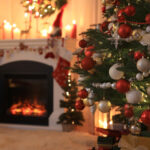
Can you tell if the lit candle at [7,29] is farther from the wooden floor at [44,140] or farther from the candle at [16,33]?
the wooden floor at [44,140]

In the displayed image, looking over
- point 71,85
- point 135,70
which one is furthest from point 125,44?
point 71,85

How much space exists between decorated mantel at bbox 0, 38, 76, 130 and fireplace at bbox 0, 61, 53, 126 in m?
0.08

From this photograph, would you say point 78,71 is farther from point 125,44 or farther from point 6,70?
point 6,70

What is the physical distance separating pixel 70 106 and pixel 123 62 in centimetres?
215

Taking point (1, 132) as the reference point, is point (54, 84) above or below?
above

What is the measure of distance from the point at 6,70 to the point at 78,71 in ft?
8.31

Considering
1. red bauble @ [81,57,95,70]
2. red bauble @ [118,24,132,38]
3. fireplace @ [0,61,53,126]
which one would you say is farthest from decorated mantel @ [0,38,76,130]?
red bauble @ [118,24,132,38]

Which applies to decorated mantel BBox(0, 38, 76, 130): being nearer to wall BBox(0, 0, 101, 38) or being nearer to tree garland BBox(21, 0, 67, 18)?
wall BBox(0, 0, 101, 38)

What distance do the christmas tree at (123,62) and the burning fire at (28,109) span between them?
2273mm

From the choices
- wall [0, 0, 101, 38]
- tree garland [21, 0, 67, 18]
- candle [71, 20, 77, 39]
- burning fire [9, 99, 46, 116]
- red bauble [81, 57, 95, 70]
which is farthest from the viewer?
burning fire [9, 99, 46, 116]

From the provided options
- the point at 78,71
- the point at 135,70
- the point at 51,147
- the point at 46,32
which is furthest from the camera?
the point at 46,32

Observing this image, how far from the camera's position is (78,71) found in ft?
4.09

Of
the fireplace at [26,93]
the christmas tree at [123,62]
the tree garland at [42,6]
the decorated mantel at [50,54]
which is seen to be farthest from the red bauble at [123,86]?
the tree garland at [42,6]

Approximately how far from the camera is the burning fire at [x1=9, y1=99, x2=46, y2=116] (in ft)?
11.5
